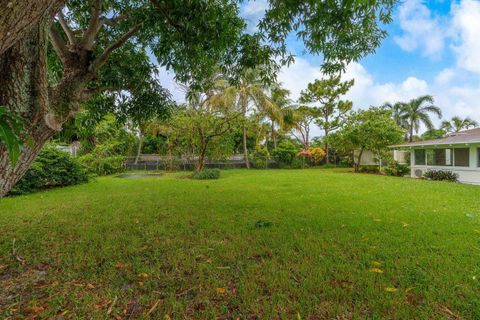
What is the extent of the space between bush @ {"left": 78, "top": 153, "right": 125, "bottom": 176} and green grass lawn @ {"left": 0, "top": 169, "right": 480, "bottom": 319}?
28.1 feet

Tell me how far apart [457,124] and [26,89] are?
3375 centimetres

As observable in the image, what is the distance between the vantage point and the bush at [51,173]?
7430 mm

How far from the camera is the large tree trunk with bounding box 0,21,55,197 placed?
5.57 feet

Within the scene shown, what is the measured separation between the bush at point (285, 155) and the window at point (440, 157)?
30.6 feet

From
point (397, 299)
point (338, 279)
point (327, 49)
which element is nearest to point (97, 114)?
point (327, 49)

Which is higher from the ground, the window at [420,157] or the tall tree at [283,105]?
the tall tree at [283,105]

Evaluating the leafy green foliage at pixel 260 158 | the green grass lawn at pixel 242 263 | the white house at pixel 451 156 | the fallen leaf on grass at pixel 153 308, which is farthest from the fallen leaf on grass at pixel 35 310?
the leafy green foliage at pixel 260 158

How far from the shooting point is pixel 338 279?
2.39 meters

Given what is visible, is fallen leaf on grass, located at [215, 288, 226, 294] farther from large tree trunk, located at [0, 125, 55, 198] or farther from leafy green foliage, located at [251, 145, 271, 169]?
leafy green foliage, located at [251, 145, 271, 169]

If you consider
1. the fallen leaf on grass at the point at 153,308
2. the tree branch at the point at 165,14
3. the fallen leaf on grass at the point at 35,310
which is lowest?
the fallen leaf on grass at the point at 153,308

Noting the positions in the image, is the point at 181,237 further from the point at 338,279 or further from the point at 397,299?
the point at 397,299

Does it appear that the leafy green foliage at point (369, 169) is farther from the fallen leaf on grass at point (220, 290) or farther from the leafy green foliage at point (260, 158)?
the fallen leaf on grass at point (220, 290)

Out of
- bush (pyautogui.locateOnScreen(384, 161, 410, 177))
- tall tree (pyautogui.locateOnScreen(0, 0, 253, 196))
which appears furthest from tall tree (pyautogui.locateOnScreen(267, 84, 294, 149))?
tall tree (pyautogui.locateOnScreen(0, 0, 253, 196))

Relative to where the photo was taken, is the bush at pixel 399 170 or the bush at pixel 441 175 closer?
the bush at pixel 441 175
